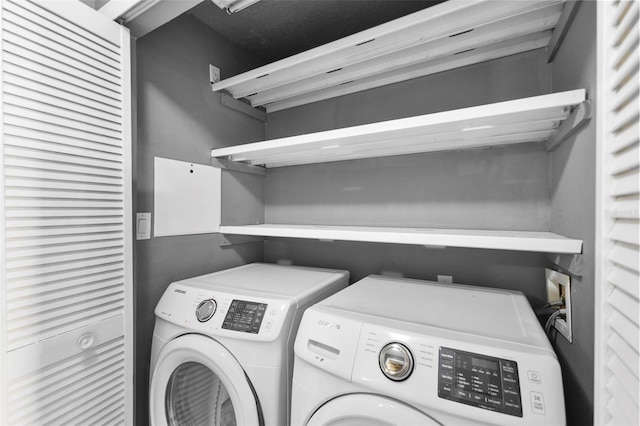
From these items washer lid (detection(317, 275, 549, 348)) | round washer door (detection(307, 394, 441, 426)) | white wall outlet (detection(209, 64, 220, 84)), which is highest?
white wall outlet (detection(209, 64, 220, 84))

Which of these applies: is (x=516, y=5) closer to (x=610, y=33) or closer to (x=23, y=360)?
(x=610, y=33)

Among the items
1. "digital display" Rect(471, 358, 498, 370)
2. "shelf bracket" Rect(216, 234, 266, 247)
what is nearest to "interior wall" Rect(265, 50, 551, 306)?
"shelf bracket" Rect(216, 234, 266, 247)

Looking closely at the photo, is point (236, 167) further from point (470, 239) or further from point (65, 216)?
point (470, 239)

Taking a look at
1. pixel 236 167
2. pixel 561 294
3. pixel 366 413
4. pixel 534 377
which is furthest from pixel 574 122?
pixel 236 167

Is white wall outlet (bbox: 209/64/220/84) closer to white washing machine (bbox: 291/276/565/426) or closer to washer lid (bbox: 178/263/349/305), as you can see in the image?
washer lid (bbox: 178/263/349/305)

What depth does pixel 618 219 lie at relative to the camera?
1.90 feet

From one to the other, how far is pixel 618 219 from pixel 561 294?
701mm

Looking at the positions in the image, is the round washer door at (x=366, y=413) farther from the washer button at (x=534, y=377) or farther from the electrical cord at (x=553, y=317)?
the electrical cord at (x=553, y=317)

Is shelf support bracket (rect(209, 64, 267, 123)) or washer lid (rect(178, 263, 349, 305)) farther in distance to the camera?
shelf support bracket (rect(209, 64, 267, 123))

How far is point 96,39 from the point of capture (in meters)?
1.07

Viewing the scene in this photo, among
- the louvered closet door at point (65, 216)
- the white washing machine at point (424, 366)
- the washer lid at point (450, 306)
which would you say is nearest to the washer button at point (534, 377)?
the white washing machine at point (424, 366)

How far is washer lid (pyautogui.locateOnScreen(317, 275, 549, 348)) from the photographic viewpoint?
0.90 m

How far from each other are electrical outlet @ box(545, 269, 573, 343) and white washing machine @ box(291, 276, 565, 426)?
0.40 ft

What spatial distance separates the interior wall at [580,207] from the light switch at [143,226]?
174cm
